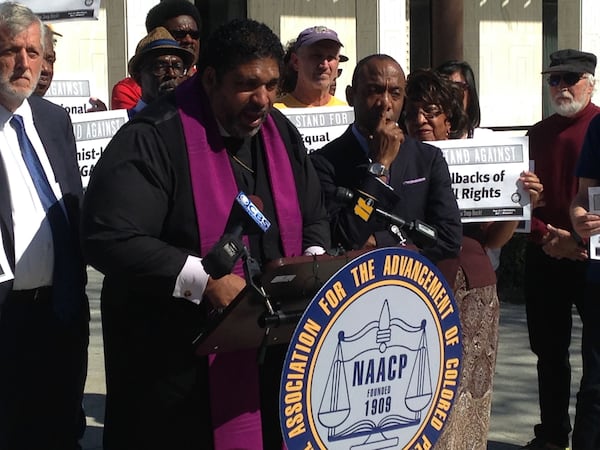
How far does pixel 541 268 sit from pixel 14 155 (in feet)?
10.6

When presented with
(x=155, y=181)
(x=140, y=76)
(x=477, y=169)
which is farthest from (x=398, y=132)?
(x=140, y=76)

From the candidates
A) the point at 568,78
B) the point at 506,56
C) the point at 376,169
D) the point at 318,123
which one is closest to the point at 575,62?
the point at 568,78

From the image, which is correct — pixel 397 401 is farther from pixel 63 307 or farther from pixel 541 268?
pixel 541 268

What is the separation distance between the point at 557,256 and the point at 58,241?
2921mm

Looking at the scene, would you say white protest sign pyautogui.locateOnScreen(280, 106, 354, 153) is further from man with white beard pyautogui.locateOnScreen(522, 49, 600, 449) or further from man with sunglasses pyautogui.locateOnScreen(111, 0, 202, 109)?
man with white beard pyautogui.locateOnScreen(522, 49, 600, 449)

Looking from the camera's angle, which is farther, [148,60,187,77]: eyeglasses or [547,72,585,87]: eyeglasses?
[547,72,585,87]: eyeglasses

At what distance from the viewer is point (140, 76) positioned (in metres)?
6.19

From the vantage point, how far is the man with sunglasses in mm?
6668

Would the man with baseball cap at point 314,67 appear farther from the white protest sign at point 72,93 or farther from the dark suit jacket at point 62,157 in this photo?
the dark suit jacket at point 62,157

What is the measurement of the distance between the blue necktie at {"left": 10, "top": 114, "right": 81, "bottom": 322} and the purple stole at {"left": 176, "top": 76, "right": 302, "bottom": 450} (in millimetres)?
837

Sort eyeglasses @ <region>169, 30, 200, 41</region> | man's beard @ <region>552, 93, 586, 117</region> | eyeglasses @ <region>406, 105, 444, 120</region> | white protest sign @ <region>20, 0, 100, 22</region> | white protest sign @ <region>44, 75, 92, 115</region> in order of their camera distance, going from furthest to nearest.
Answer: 1. white protest sign @ <region>44, 75, 92, 115</region>
2. white protest sign @ <region>20, 0, 100, 22</region>
3. eyeglasses @ <region>169, 30, 200, 41</region>
4. man's beard @ <region>552, 93, 586, 117</region>
5. eyeglasses @ <region>406, 105, 444, 120</region>

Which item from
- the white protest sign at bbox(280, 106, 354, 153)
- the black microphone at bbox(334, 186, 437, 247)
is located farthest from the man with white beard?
the black microphone at bbox(334, 186, 437, 247)

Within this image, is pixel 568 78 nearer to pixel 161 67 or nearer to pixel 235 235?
pixel 161 67

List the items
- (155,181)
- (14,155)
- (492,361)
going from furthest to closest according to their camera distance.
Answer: (492,361) → (14,155) → (155,181)
